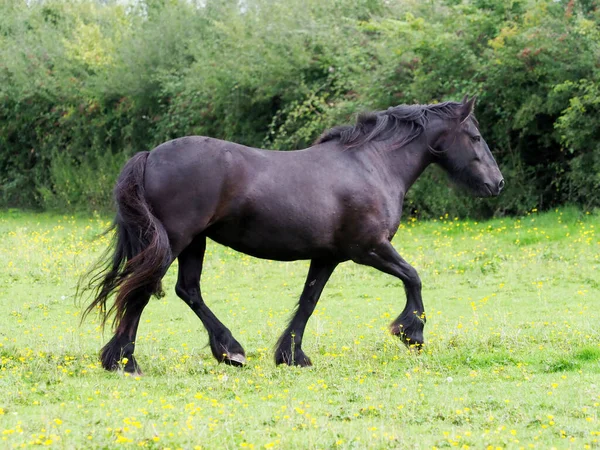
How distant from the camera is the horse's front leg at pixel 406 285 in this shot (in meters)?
8.20

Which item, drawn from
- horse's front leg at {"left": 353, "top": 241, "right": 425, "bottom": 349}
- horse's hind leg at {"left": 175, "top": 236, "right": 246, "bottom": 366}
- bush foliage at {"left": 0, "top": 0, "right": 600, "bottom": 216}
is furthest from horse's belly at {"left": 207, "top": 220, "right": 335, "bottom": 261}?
bush foliage at {"left": 0, "top": 0, "right": 600, "bottom": 216}

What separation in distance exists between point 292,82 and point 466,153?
583 inches

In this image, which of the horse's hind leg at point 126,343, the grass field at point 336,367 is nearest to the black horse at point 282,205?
the horse's hind leg at point 126,343

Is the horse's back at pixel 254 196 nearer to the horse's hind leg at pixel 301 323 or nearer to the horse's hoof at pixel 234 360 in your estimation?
the horse's hind leg at pixel 301 323

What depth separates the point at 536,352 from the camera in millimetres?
8055

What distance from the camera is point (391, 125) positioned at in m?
8.82

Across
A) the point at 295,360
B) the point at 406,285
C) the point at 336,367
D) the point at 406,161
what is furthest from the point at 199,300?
the point at 406,161

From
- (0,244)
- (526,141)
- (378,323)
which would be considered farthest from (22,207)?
(378,323)

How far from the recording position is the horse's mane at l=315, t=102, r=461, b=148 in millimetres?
8617

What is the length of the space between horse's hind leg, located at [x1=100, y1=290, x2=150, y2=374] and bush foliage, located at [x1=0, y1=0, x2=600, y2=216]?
11.4 m

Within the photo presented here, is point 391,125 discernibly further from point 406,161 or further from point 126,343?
point 126,343

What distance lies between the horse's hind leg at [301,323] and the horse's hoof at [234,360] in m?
0.33

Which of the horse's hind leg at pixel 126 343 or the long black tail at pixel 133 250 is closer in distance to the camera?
the long black tail at pixel 133 250

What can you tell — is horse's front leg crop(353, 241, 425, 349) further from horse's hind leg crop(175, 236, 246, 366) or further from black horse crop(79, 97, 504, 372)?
horse's hind leg crop(175, 236, 246, 366)
